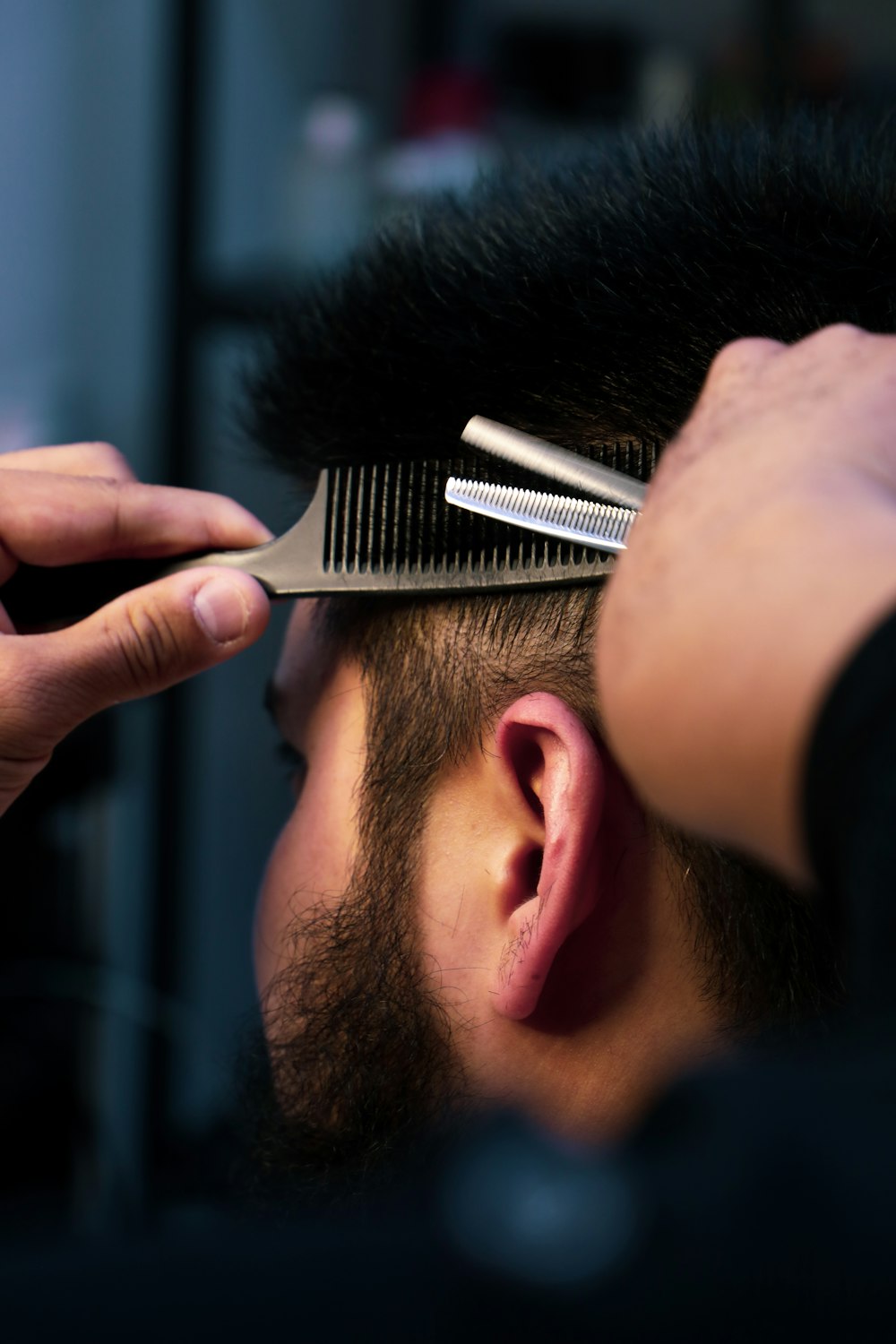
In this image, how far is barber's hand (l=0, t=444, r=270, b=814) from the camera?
0.72 meters

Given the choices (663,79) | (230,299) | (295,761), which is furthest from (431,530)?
(663,79)

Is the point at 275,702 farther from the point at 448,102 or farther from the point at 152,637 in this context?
the point at 448,102

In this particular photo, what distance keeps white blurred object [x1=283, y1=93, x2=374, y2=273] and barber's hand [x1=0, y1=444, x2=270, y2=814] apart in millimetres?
1235

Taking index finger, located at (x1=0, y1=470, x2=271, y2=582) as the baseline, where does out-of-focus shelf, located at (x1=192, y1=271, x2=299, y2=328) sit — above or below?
below

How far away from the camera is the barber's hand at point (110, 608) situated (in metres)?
0.72

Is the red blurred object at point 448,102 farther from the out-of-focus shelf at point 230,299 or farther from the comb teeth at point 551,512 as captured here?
the comb teeth at point 551,512

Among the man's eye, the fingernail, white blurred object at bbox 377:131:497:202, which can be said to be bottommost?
the man's eye

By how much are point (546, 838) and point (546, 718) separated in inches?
2.9

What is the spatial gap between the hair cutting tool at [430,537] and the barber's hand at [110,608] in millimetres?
21

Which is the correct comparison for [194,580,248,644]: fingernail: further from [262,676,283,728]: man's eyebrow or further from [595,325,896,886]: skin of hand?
[595,325,896,886]: skin of hand

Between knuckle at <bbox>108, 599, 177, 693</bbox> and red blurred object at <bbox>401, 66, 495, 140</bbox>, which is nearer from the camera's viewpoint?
knuckle at <bbox>108, 599, 177, 693</bbox>

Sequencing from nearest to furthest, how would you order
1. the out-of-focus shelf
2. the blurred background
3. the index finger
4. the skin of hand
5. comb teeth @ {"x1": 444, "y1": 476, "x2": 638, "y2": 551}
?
1. the skin of hand
2. comb teeth @ {"x1": 444, "y1": 476, "x2": 638, "y2": 551}
3. the index finger
4. the blurred background
5. the out-of-focus shelf

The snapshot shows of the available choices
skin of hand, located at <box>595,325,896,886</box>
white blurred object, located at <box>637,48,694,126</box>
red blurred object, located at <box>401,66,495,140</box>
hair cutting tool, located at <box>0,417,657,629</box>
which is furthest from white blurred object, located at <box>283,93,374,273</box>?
skin of hand, located at <box>595,325,896,886</box>

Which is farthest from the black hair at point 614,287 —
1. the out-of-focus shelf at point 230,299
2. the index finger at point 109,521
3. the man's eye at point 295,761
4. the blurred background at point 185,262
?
the out-of-focus shelf at point 230,299
